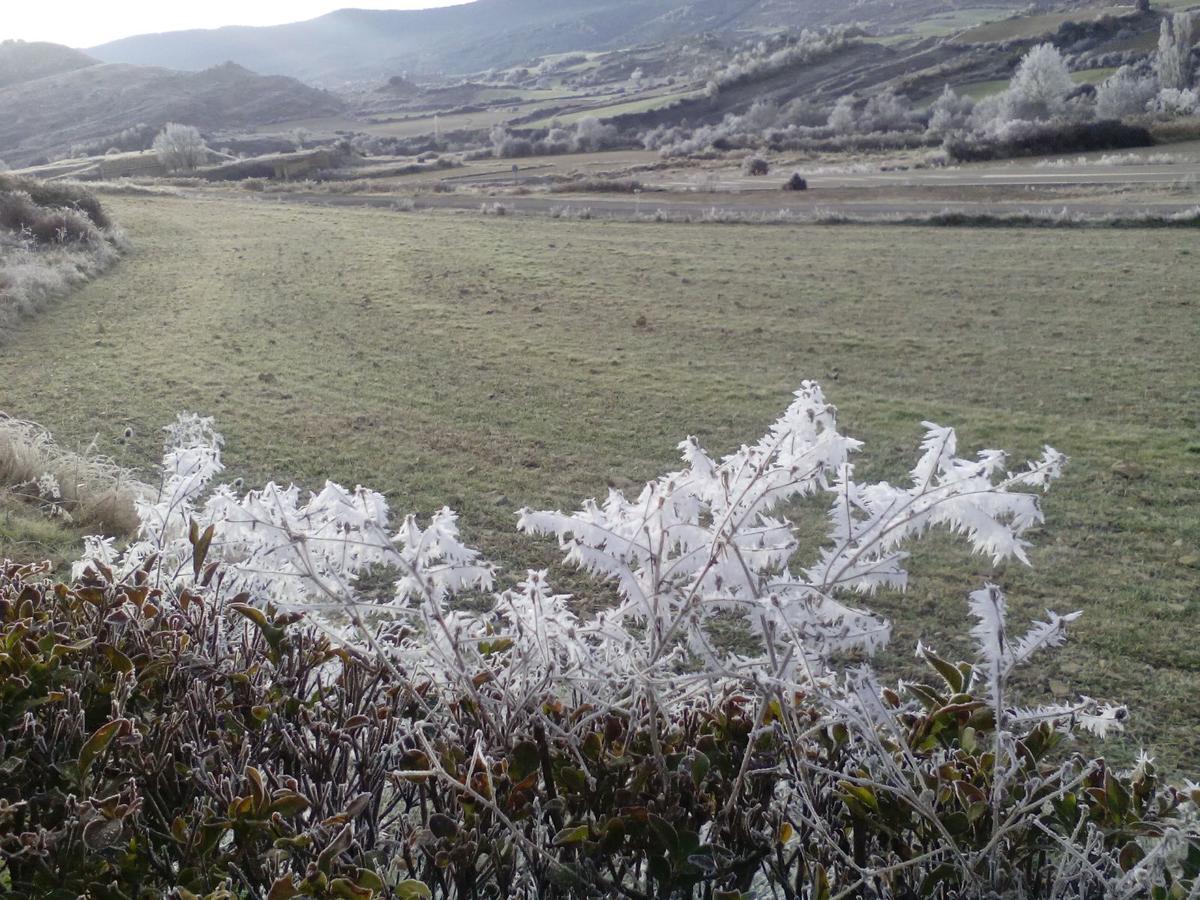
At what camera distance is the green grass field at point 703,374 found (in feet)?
15.6

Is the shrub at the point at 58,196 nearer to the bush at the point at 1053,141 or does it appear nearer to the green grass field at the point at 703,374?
the green grass field at the point at 703,374

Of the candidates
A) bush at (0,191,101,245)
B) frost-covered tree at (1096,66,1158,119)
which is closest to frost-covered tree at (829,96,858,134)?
frost-covered tree at (1096,66,1158,119)

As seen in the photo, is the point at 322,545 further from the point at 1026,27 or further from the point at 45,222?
the point at 1026,27

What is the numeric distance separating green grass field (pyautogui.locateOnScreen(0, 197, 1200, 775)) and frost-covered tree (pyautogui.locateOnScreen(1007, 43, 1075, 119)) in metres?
28.7

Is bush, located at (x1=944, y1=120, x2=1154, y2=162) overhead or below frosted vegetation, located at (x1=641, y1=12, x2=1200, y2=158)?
below

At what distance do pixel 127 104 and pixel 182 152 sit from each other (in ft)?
189

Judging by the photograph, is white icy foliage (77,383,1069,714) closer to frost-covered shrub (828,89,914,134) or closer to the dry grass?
the dry grass

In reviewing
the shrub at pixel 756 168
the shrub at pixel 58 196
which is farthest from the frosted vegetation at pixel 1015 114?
the shrub at pixel 58 196

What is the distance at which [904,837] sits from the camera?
1.32 m

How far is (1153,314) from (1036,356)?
1938mm

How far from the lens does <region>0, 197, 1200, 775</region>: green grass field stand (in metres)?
4.76

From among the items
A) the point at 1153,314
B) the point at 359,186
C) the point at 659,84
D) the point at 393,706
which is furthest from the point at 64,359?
the point at 659,84

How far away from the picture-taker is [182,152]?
42.9 metres

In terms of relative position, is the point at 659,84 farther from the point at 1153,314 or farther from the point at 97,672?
the point at 97,672
